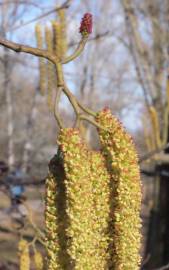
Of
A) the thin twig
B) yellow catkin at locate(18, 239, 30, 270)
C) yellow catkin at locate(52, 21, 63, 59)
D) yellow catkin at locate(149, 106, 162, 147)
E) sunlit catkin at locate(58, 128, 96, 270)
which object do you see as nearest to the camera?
sunlit catkin at locate(58, 128, 96, 270)

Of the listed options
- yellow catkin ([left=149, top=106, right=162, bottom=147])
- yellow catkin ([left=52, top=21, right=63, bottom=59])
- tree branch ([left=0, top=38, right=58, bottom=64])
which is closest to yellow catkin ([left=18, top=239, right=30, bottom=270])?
tree branch ([left=0, top=38, right=58, bottom=64])

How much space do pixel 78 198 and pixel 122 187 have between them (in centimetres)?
7

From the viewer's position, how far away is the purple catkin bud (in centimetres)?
101

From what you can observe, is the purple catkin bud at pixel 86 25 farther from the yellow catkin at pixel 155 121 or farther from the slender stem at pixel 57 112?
the yellow catkin at pixel 155 121

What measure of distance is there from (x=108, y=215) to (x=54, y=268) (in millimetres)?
119

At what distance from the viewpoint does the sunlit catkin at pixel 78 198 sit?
Result: 0.91m

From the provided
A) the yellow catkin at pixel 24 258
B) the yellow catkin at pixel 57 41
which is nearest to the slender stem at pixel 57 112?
the yellow catkin at pixel 24 258

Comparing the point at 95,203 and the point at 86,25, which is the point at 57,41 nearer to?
the point at 86,25

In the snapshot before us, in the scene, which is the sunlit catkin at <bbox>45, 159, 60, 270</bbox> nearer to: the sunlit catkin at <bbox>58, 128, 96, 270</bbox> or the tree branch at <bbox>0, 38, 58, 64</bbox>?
the sunlit catkin at <bbox>58, 128, 96, 270</bbox>

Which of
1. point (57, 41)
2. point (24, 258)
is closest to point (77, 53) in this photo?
point (24, 258)

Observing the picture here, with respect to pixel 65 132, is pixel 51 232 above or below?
below

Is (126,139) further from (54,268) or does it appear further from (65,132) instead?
(54,268)

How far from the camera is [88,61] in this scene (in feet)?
71.9

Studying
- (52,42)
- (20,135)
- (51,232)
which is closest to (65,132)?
(51,232)
